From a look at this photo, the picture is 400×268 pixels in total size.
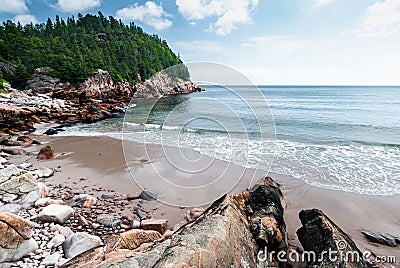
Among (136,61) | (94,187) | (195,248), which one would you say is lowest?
(94,187)

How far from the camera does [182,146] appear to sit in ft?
39.6

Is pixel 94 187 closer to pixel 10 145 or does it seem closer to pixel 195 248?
pixel 195 248

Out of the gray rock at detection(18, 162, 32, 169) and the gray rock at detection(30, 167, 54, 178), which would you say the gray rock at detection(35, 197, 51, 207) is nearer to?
the gray rock at detection(30, 167, 54, 178)

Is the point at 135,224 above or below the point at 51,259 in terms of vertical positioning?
below

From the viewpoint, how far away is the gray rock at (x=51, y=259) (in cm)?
333

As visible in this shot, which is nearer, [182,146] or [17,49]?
[182,146]

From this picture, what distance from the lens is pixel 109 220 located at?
4.73m

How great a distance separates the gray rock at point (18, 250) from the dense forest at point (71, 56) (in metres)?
21.0

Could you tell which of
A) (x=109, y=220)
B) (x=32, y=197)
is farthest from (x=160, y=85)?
(x=109, y=220)

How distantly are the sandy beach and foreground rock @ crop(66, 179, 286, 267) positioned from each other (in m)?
1.36

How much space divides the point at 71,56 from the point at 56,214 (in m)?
59.6

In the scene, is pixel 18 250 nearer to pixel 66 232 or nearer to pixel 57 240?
pixel 57 240

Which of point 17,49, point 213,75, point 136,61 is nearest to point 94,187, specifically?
point 213,75

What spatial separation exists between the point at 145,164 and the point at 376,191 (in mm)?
7858
